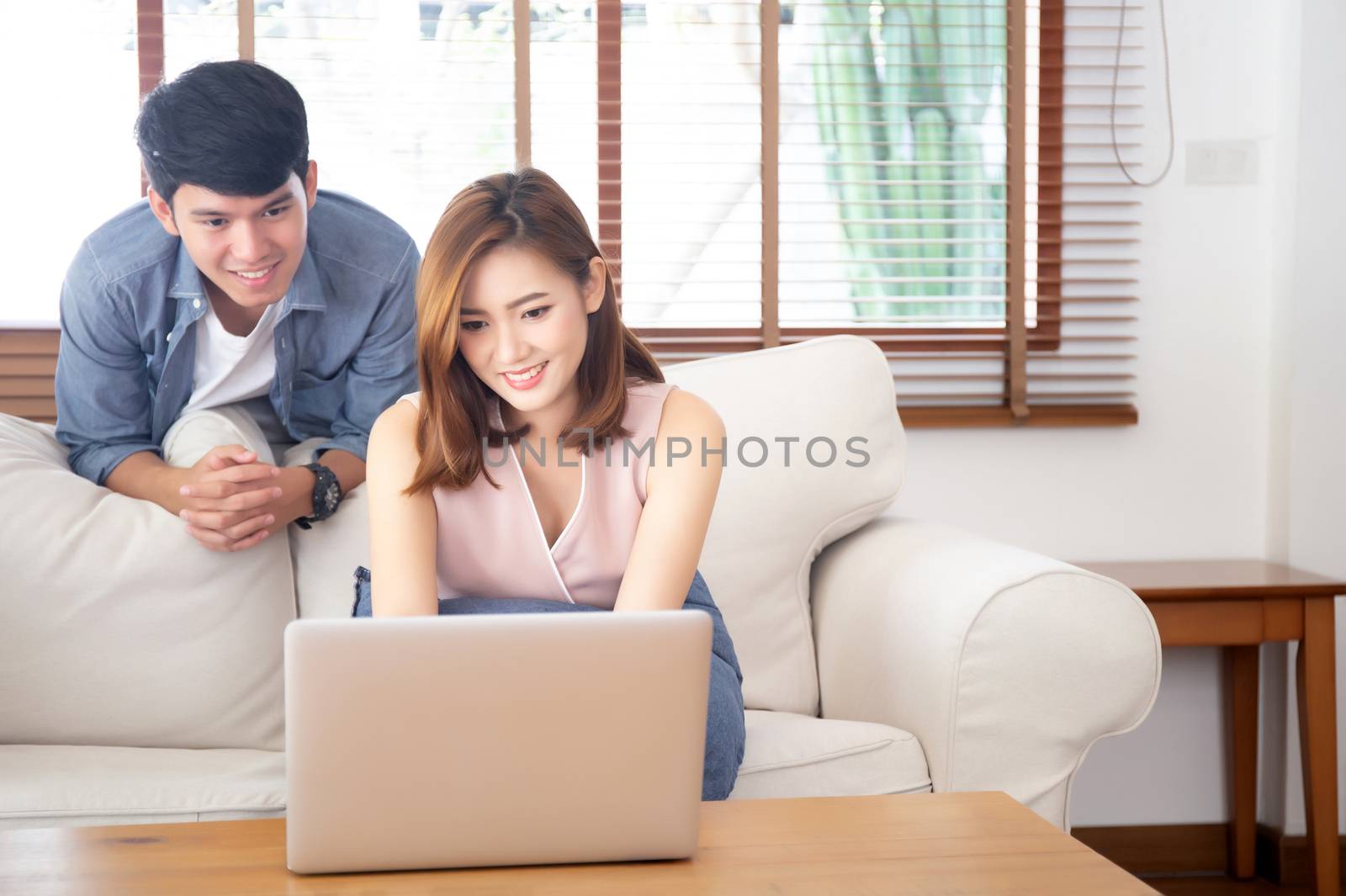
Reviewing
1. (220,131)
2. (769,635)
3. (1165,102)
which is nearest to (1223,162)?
(1165,102)

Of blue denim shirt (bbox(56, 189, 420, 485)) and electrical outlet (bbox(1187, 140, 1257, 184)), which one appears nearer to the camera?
blue denim shirt (bbox(56, 189, 420, 485))

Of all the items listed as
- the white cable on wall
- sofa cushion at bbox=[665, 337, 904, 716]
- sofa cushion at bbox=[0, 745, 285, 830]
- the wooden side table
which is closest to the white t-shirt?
sofa cushion at bbox=[0, 745, 285, 830]

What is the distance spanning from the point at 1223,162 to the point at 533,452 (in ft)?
5.92

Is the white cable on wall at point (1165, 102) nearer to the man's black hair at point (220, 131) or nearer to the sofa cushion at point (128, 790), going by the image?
the man's black hair at point (220, 131)

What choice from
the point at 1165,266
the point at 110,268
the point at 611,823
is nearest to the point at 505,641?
the point at 611,823

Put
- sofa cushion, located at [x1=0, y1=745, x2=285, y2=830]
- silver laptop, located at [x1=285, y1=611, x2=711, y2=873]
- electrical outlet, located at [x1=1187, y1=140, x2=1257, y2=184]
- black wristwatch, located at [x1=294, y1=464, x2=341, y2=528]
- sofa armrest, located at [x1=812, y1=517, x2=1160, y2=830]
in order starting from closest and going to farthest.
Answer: silver laptop, located at [x1=285, y1=611, x2=711, y2=873] → sofa cushion, located at [x1=0, y1=745, x2=285, y2=830] → sofa armrest, located at [x1=812, y1=517, x2=1160, y2=830] → black wristwatch, located at [x1=294, y1=464, x2=341, y2=528] → electrical outlet, located at [x1=1187, y1=140, x2=1257, y2=184]

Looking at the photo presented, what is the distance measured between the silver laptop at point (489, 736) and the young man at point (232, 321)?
2.94 feet

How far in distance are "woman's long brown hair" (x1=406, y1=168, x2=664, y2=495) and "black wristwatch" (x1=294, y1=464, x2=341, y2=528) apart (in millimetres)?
374

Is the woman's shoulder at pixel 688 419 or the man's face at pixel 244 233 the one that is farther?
the man's face at pixel 244 233

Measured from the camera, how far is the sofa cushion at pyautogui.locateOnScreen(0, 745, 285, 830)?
1.31 m

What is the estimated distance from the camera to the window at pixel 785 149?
2.51m

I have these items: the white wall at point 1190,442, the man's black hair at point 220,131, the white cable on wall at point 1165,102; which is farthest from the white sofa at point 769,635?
the white cable on wall at point 1165,102

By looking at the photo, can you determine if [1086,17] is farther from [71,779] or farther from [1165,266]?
[71,779]

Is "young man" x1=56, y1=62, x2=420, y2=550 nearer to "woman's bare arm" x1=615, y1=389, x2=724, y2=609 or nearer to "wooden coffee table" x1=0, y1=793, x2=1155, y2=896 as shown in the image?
"woman's bare arm" x1=615, y1=389, x2=724, y2=609
